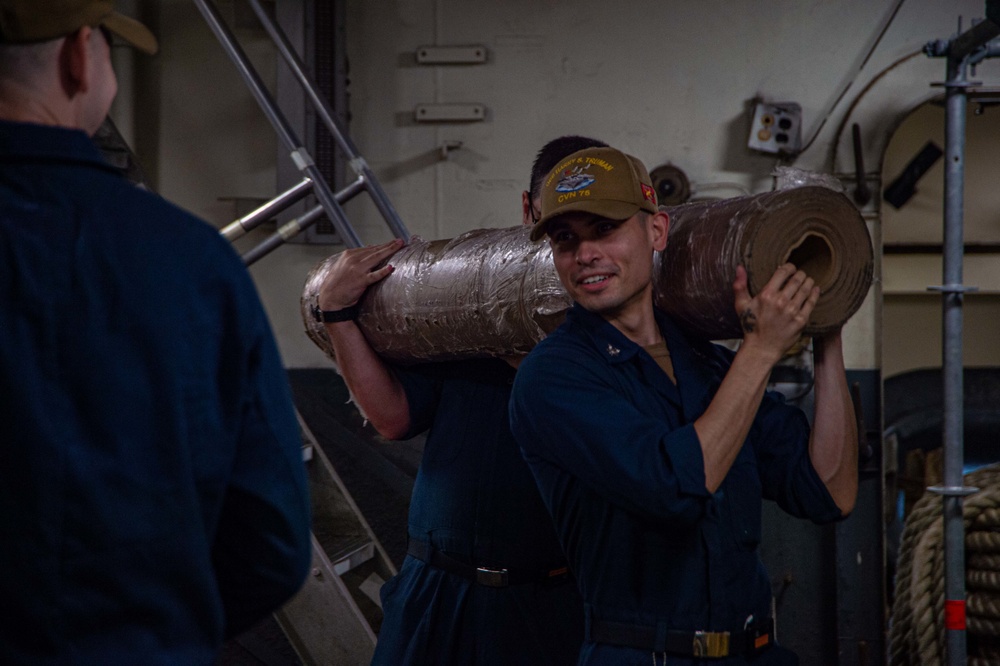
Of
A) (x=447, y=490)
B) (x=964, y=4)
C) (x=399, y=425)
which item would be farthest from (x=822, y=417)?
(x=964, y=4)

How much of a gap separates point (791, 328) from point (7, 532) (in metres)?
1.03

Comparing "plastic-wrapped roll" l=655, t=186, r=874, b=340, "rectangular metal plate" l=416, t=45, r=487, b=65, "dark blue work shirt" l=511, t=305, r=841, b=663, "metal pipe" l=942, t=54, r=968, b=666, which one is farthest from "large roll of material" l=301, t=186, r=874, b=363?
"rectangular metal plate" l=416, t=45, r=487, b=65

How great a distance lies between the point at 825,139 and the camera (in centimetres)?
365

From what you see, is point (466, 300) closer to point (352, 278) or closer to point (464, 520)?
point (352, 278)

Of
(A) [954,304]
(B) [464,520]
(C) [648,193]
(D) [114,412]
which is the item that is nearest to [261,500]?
(D) [114,412]

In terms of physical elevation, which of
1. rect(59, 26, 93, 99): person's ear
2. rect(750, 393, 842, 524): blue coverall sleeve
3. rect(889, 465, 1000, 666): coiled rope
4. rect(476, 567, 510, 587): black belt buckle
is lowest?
rect(889, 465, 1000, 666): coiled rope

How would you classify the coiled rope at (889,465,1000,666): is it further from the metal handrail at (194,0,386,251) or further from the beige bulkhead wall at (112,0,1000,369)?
the metal handrail at (194,0,386,251)

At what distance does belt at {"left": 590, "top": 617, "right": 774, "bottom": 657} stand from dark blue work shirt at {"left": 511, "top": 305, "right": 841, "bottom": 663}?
0.4 inches

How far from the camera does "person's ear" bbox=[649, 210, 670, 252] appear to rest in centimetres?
Result: 151

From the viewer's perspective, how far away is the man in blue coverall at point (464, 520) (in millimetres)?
1985

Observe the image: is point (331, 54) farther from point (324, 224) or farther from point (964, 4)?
point (964, 4)

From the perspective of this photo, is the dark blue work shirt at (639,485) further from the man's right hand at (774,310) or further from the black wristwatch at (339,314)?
the black wristwatch at (339,314)

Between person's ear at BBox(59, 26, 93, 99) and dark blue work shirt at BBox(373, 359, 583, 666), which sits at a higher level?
person's ear at BBox(59, 26, 93, 99)

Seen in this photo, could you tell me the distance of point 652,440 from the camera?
4.42 ft
